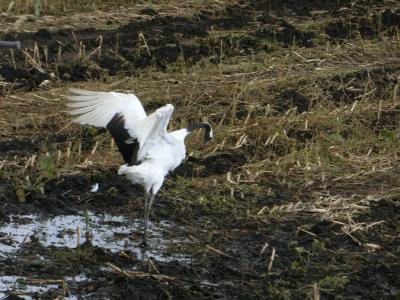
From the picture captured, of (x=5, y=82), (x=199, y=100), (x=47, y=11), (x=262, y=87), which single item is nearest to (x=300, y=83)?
(x=262, y=87)

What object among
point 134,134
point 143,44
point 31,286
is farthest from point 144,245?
point 143,44

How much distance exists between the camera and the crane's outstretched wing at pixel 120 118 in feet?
22.4

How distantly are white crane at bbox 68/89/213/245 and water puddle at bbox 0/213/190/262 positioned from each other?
0.64ft

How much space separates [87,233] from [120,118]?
2.74 ft

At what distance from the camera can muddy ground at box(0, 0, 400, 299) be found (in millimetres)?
5996

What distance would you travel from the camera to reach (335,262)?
6398 mm

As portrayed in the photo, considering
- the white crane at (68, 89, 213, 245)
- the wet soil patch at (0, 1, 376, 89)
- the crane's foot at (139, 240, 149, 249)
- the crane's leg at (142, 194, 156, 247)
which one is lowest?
the crane's foot at (139, 240, 149, 249)

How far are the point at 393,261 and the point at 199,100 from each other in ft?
10.8

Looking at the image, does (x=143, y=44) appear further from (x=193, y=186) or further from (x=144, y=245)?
(x=144, y=245)

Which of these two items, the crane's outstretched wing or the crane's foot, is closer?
the crane's foot

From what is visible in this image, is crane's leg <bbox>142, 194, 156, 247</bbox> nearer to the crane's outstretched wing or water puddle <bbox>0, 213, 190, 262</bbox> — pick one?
water puddle <bbox>0, 213, 190, 262</bbox>

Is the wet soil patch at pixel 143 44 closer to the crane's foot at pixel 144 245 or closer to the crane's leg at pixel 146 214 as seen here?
the crane's leg at pixel 146 214

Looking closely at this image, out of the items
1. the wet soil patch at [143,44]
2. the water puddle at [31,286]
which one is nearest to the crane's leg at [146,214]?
the water puddle at [31,286]

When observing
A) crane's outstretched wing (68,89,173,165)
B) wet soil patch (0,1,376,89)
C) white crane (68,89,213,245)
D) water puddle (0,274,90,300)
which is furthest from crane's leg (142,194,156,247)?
wet soil patch (0,1,376,89)
